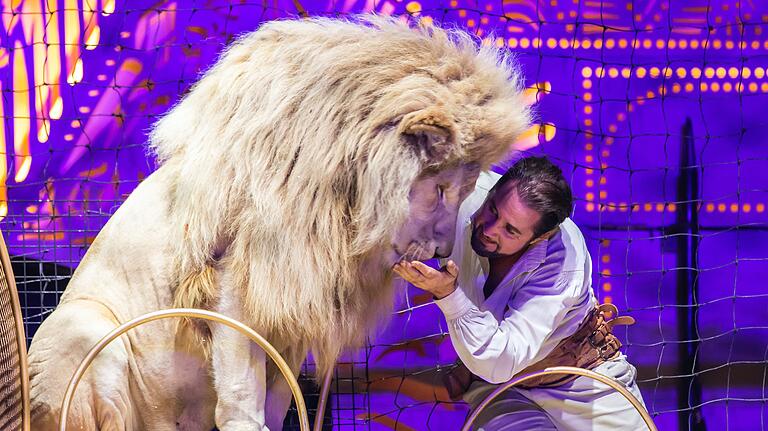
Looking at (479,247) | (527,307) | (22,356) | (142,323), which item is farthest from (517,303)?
(22,356)

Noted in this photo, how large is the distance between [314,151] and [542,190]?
539mm

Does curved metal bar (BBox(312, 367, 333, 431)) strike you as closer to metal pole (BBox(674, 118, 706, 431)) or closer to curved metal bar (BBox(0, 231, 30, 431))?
curved metal bar (BBox(0, 231, 30, 431))

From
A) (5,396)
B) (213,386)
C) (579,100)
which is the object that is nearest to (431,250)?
(213,386)

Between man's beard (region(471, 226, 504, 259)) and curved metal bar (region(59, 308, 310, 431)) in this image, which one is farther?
man's beard (region(471, 226, 504, 259))

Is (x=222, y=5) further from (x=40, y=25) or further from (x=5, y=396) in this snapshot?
(x=5, y=396)

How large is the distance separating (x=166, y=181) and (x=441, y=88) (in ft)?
2.14

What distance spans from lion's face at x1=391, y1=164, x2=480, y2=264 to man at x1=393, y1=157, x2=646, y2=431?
0.04 meters

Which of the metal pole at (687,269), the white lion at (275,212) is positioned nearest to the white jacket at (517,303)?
the white lion at (275,212)

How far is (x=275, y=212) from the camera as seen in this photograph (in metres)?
1.81

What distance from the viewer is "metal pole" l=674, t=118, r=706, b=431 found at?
2764 mm

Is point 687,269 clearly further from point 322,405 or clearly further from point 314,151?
point 314,151

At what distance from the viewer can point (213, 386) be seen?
1983 millimetres

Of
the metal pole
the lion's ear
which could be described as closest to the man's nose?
the lion's ear

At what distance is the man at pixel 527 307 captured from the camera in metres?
1.99
